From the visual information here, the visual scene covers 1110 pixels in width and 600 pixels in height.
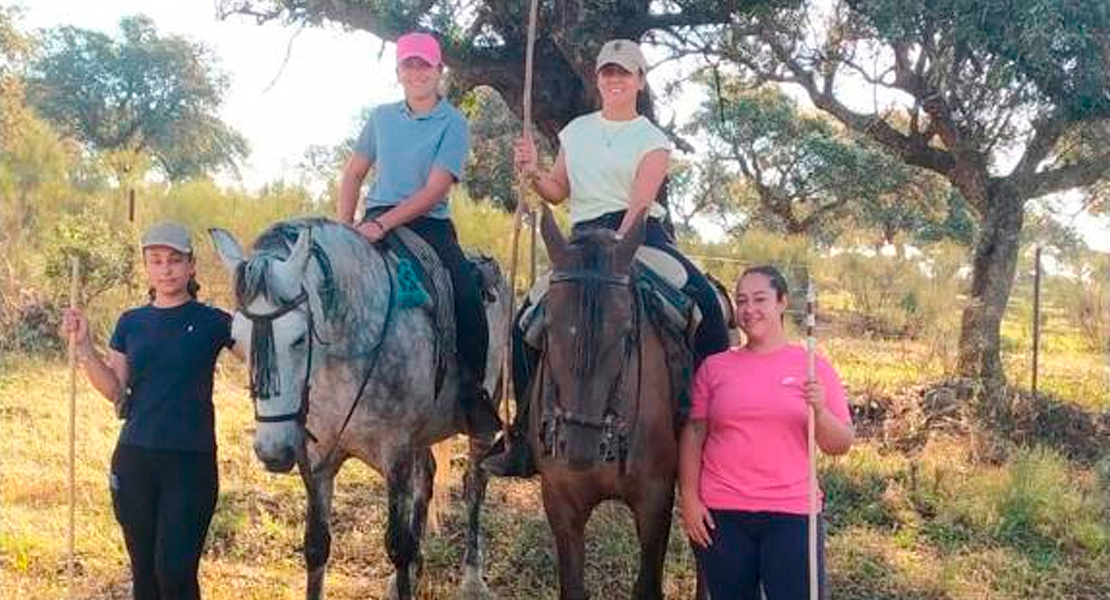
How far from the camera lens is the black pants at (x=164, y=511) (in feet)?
13.4

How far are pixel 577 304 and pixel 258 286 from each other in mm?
1238

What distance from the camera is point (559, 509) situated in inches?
167

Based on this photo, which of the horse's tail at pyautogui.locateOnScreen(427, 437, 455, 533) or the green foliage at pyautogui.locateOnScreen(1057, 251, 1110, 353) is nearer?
the horse's tail at pyautogui.locateOnScreen(427, 437, 455, 533)

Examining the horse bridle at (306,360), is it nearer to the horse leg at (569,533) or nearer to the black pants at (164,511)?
the black pants at (164,511)

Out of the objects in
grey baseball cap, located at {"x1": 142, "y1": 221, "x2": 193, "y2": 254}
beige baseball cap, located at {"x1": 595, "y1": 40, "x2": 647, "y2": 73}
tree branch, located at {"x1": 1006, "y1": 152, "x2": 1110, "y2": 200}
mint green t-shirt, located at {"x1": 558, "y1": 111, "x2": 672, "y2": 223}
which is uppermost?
tree branch, located at {"x1": 1006, "y1": 152, "x2": 1110, "y2": 200}

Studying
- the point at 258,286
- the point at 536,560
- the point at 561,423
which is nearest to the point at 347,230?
the point at 258,286

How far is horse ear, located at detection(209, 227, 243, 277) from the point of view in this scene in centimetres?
404

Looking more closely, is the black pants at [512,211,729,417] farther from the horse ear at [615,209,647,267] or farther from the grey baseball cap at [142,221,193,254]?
the grey baseball cap at [142,221,193,254]

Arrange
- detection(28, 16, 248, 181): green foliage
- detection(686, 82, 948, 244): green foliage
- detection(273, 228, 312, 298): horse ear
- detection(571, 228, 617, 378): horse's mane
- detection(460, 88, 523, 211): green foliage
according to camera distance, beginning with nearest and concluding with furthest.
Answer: detection(571, 228, 617, 378): horse's mane < detection(273, 228, 312, 298): horse ear < detection(460, 88, 523, 211): green foliage < detection(686, 82, 948, 244): green foliage < detection(28, 16, 248, 181): green foliage

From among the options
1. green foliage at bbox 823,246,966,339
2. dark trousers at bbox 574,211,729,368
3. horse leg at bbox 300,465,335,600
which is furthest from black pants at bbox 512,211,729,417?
green foliage at bbox 823,246,966,339

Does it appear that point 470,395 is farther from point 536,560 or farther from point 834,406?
point 834,406

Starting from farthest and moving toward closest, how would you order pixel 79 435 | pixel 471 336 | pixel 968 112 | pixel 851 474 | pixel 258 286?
1. pixel 968 112
2. pixel 79 435
3. pixel 851 474
4. pixel 471 336
5. pixel 258 286

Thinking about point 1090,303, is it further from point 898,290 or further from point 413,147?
point 413,147

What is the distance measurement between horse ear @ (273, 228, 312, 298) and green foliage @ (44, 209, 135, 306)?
32.8ft
